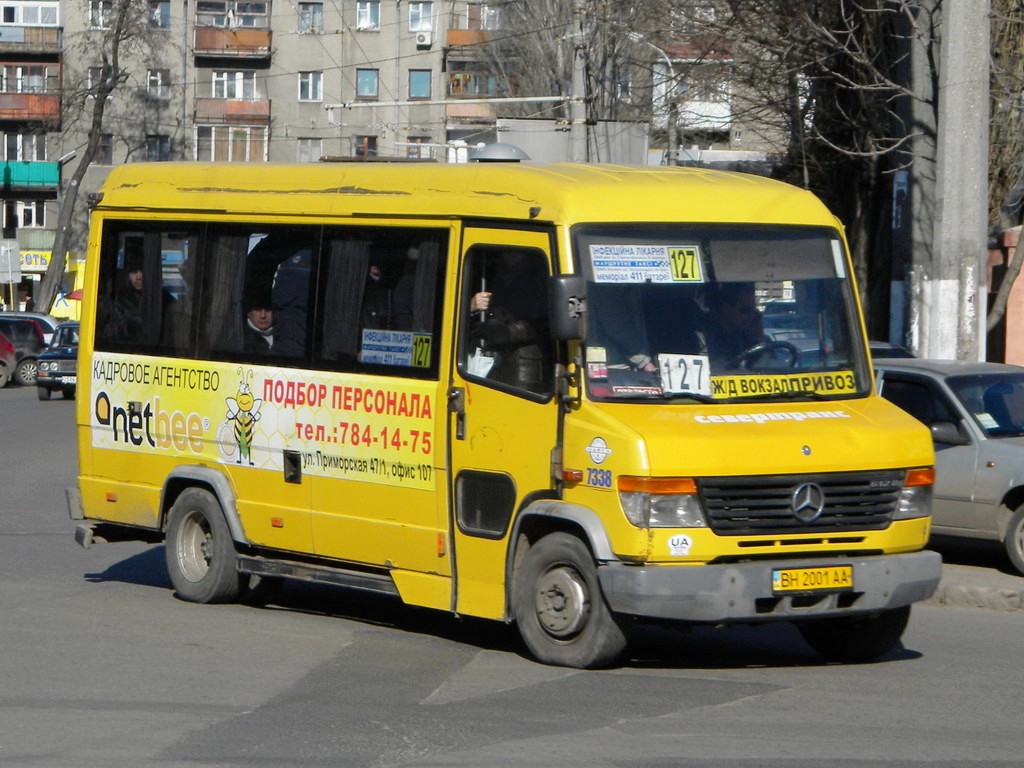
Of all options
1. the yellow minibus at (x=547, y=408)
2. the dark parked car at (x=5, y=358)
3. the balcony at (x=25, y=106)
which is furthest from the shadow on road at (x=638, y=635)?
the balcony at (x=25, y=106)

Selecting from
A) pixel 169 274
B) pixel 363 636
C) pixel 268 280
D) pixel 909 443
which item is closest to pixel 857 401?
pixel 909 443

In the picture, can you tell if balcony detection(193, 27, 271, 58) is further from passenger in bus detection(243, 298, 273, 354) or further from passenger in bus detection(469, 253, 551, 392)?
passenger in bus detection(469, 253, 551, 392)

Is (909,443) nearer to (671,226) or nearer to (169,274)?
(671,226)

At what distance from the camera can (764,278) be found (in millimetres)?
8922

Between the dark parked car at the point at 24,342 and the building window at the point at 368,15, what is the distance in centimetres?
2922

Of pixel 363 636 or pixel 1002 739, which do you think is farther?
pixel 363 636

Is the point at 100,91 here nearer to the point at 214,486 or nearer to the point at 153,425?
the point at 153,425

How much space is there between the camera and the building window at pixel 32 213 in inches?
3172

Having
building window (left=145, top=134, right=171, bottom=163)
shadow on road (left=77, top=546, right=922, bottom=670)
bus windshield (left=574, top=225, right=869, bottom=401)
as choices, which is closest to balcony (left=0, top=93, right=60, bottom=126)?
building window (left=145, top=134, right=171, bottom=163)

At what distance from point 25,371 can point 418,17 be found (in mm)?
30673

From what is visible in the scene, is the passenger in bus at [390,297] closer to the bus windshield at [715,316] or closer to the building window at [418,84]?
the bus windshield at [715,316]

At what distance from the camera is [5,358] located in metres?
42.8

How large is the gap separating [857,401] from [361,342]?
2.81 meters

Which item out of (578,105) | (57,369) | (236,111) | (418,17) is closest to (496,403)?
(578,105)
